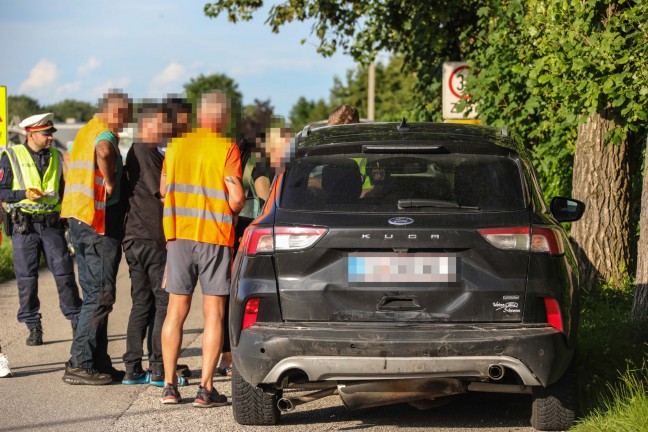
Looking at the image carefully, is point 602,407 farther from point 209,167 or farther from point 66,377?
point 66,377

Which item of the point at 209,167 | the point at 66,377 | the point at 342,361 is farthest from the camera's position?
the point at 66,377

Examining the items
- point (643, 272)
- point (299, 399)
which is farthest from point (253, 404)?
point (643, 272)

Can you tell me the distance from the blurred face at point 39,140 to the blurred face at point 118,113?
5.84 ft

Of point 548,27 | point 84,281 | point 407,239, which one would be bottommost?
point 84,281

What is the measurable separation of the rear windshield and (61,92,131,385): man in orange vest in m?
2.24

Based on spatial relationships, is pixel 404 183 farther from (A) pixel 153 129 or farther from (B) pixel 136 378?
(B) pixel 136 378

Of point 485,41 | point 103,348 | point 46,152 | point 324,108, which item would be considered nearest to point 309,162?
point 103,348

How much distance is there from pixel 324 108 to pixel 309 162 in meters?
80.0

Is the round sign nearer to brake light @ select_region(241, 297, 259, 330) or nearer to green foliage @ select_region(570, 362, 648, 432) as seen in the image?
green foliage @ select_region(570, 362, 648, 432)

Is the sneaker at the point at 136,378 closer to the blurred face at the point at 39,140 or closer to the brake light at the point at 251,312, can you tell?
the brake light at the point at 251,312

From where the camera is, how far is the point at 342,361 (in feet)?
19.3

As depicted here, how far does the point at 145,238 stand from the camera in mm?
8008

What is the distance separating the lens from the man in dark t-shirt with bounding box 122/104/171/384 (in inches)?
315

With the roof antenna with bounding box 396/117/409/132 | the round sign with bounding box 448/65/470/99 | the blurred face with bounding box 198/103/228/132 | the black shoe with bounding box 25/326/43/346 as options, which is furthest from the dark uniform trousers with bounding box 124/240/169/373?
the round sign with bounding box 448/65/470/99
